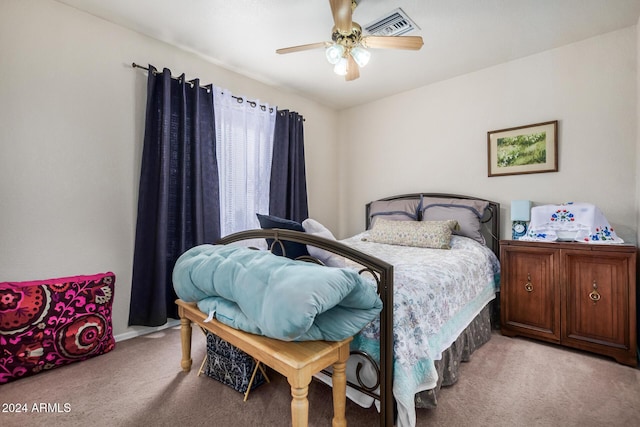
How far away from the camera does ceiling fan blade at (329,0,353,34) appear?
178cm

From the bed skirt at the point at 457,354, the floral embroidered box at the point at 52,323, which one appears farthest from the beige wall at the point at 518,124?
the floral embroidered box at the point at 52,323

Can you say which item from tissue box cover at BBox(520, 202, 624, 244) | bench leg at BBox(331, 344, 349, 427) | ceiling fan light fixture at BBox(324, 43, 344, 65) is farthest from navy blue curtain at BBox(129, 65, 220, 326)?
tissue box cover at BBox(520, 202, 624, 244)

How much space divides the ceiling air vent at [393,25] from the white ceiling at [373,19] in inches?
1.8

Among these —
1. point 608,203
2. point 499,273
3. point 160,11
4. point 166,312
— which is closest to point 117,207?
point 166,312

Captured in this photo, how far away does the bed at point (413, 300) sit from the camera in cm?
128

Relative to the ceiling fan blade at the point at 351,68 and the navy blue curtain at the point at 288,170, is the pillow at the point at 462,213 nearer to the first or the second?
the navy blue curtain at the point at 288,170

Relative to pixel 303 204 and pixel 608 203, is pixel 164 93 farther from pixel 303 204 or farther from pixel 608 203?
pixel 608 203

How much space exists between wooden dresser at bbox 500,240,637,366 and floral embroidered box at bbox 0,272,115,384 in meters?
3.12

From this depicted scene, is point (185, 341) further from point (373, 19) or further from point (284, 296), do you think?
point (373, 19)

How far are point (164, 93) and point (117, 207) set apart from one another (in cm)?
100

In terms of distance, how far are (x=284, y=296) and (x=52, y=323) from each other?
1.83 m

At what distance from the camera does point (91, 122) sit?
220 cm

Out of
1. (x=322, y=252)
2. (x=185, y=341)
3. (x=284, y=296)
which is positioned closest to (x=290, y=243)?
(x=322, y=252)

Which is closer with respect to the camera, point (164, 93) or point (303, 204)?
point (164, 93)
